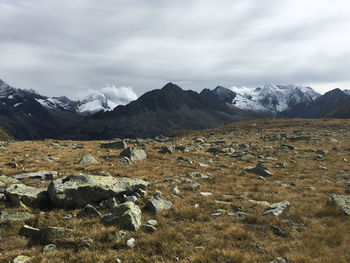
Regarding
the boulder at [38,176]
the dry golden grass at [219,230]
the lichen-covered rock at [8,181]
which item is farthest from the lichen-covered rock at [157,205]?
the lichen-covered rock at [8,181]

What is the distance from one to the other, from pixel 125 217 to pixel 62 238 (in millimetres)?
2263

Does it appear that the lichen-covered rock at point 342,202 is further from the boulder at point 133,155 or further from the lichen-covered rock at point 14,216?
the boulder at point 133,155

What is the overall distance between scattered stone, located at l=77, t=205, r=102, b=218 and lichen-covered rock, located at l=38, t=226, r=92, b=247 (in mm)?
1475

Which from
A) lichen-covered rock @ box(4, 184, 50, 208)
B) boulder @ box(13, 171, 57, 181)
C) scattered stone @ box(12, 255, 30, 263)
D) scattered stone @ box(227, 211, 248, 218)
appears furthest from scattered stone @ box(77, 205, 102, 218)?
boulder @ box(13, 171, 57, 181)

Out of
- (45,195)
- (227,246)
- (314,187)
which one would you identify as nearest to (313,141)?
(314,187)

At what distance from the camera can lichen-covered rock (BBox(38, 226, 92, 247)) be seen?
304 inches

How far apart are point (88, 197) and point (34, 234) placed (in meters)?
2.91

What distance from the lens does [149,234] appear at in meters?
8.53

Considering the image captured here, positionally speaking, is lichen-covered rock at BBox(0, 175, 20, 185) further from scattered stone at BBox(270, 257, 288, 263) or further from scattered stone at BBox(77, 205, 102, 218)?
scattered stone at BBox(270, 257, 288, 263)

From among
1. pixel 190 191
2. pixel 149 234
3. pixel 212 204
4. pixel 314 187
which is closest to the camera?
pixel 149 234

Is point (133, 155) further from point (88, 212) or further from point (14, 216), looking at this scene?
point (14, 216)

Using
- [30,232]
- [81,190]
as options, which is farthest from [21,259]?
[81,190]

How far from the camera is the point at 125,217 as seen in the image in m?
9.02

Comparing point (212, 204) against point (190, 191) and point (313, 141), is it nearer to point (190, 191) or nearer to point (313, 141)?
point (190, 191)
